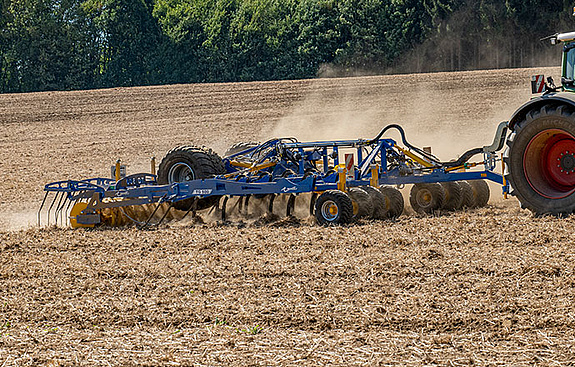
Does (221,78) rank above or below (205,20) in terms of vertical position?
below

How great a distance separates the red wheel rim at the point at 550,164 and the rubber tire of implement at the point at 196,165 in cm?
415

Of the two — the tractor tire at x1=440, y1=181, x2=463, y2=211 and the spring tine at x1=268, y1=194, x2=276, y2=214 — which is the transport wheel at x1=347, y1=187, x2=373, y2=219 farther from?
the spring tine at x1=268, y1=194, x2=276, y2=214

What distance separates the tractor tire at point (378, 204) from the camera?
984cm

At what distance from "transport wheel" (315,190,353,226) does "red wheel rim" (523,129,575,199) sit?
6.71 feet

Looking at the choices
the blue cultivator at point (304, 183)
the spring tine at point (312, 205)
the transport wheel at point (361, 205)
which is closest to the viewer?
the transport wheel at point (361, 205)

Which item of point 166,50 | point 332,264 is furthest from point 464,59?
point 332,264

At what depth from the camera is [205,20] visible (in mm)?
53562

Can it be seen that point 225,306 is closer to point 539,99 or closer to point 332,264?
point 332,264

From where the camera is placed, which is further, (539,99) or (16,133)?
(16,133)

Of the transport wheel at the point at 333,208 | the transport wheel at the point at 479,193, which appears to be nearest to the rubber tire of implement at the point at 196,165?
the transport wheel at the point at 333,208

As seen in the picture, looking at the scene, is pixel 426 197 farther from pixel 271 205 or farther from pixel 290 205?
pixel 271 205

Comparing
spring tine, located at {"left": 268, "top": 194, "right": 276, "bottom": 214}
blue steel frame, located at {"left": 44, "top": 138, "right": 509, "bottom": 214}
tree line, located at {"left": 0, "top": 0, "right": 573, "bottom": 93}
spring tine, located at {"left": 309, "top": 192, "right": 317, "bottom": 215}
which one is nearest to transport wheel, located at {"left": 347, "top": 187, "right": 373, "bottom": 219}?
blue steel frame, located at {"left": 44, "top": 138, "right": 509, "bottom": 214}

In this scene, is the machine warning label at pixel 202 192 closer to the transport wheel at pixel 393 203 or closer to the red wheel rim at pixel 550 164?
the transport wheel at pixel 393 203

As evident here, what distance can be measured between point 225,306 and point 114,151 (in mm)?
15466
